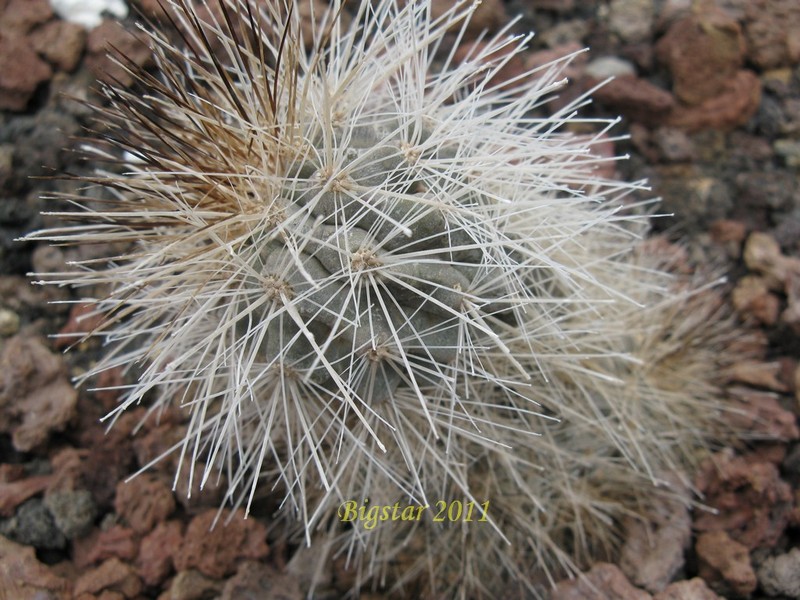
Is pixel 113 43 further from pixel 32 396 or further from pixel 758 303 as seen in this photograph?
pixel 758 303

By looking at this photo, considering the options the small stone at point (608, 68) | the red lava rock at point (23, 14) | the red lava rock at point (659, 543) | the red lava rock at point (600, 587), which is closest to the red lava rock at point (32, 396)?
the red lava rock at point (23, 14)

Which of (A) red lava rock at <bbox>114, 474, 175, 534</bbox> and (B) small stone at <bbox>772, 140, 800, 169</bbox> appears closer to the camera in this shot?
(A) red lava rock at <bbox>114, 474, 175, 534</bbox>

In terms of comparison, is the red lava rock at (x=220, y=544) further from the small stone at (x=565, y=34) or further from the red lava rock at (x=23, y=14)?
the small stone at (x=565, y=34)

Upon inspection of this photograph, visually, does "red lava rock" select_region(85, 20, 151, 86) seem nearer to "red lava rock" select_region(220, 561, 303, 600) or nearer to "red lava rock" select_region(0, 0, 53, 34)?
"red lava rock" select_region(0, 0, 53, 34)

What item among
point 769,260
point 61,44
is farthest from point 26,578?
point 769,260

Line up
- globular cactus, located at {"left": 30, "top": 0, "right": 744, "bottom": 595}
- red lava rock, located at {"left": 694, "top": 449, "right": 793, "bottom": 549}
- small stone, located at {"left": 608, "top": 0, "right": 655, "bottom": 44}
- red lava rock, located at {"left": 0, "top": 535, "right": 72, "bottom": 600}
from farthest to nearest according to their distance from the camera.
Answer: small stone, located at {"left": 608, "top": 0, "right": 655, "bottom": 44} → red lava rock, located at {"left": 694, "top": 449, "right": 793, "bottom": 549} → red lava rock, located at {"left": 0, "top": 535, "right": 72, "bottom": 600} → globular cactus, located at {"left": 30, "top": 0, "right": 744, "bottom": 595}

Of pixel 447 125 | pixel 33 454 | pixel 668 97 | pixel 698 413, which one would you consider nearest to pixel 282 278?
pixel 447 125

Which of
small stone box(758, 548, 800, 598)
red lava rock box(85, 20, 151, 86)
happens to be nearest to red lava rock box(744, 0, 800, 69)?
small stone box(758, 548, 800, 598)
